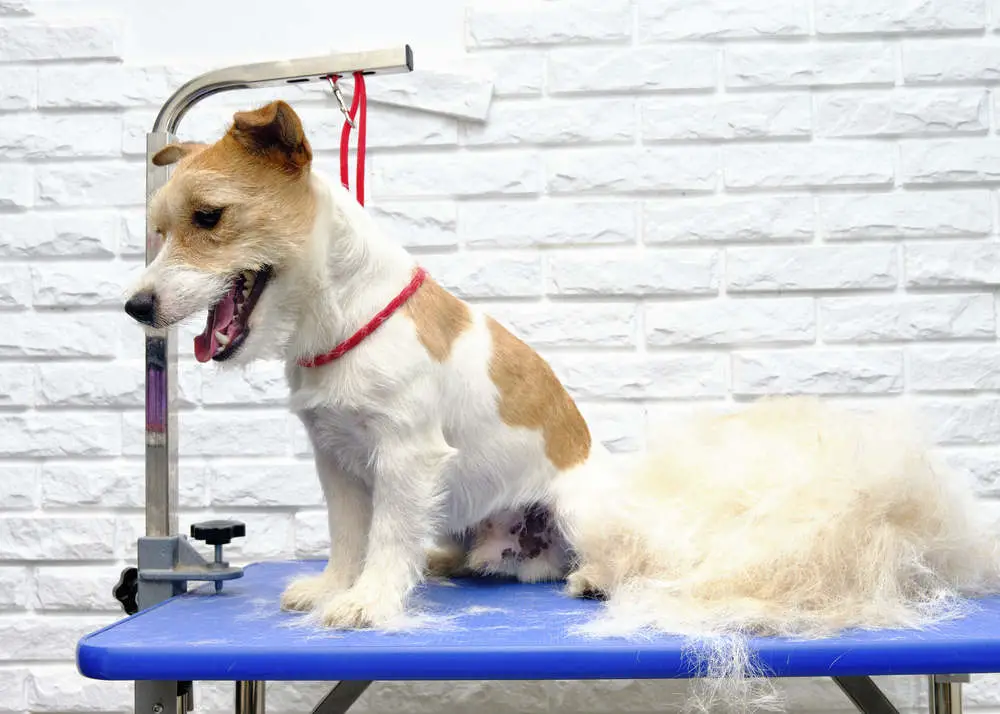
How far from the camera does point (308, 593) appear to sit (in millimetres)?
898

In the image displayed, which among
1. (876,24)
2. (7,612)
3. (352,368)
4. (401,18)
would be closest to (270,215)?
(352,368)

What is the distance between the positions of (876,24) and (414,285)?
0.94m

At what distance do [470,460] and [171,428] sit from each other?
335mm

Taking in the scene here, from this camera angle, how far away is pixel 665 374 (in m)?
1.42

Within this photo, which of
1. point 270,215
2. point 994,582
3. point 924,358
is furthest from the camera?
point 924,358

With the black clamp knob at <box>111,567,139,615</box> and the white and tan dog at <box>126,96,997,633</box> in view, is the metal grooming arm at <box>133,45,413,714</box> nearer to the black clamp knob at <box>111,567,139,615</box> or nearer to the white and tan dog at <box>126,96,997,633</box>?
the black clamp knob at <box>111,567,139,615</box>

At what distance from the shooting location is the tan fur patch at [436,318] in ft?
2.98

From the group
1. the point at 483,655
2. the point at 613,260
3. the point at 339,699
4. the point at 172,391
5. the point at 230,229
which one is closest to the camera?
the point at 483,655

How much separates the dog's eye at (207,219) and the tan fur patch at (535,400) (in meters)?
0.32

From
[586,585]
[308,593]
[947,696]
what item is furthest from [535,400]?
[947,696]

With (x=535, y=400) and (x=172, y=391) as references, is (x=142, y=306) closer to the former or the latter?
(x=172, y=391)

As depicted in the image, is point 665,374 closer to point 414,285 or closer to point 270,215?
point 414,285

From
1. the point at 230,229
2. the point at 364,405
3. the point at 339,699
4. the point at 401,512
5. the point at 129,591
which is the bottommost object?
the point at 339,699

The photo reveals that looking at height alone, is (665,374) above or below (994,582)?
above
